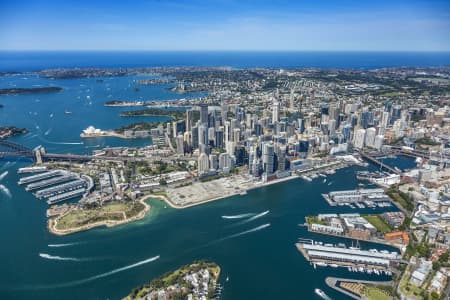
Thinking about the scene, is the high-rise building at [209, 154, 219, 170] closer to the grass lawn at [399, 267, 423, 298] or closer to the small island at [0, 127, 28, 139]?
the grass lawn at [399, 267, 423, 298]

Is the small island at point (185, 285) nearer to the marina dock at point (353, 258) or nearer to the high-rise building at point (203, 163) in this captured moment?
the marina dock at point (353, 258)

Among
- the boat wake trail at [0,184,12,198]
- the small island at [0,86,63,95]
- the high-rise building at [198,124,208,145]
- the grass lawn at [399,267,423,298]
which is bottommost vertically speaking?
the grass lawn at [399,267,423,298]

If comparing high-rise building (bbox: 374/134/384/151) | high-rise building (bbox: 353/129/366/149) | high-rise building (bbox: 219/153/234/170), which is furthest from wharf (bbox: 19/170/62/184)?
high-rise building (bbox: 374/134/384/151)

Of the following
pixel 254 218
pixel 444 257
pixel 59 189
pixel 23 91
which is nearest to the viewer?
pixel 444 257

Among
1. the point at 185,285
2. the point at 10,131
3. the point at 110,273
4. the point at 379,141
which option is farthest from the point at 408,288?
the point at 10,131

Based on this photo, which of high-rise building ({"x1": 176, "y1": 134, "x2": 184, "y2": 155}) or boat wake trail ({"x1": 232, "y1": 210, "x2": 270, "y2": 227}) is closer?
boat wake trail ({"x1": 232, "y1": 210, "x2": 270, "y2": 227})

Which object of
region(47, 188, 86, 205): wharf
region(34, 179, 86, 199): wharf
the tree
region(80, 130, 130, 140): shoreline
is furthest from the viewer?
region(80, 130, 130, 140): shoreline

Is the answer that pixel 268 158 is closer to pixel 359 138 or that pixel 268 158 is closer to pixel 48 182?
pixel 359 138
